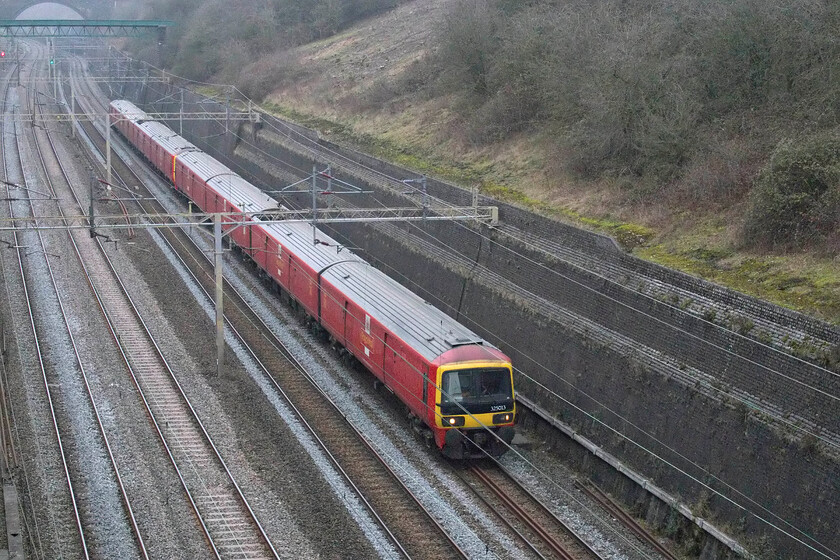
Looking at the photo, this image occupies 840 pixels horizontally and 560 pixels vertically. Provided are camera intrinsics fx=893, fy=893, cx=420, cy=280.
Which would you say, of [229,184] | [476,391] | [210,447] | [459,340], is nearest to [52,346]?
[210,447]

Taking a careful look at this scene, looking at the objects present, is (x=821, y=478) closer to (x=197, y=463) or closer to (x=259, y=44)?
(x=197, y=463)

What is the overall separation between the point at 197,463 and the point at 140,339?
741 cm

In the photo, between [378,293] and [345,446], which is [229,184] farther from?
[345,446]

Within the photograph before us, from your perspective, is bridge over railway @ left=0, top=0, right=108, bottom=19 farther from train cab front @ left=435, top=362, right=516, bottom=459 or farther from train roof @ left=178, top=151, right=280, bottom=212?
train cab front @ left=435, top=362, right=516, bottom=459

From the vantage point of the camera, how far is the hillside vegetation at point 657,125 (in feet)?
56.5

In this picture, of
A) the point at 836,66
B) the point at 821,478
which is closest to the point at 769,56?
the point at 836,66

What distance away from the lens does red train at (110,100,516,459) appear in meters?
16.4

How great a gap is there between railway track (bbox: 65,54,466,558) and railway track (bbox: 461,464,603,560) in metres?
1.19

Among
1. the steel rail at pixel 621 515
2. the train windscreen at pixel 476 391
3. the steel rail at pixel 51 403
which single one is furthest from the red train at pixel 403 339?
the steel rail at pixel 51 403

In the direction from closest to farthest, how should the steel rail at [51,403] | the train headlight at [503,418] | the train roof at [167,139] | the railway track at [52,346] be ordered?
the steel rail at [51,403] < the railway track at [52,346] < the train headlight at [503,418] < the train roof at [167,139]

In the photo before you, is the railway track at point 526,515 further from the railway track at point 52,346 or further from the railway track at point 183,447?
the railway track at point 52,346

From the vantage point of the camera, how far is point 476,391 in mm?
16453

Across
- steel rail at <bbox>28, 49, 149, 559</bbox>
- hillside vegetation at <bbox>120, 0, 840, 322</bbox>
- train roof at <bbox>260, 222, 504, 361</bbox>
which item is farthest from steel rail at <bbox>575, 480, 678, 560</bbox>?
steel rail at <bbox>28, 49, 149, 559</bbox>

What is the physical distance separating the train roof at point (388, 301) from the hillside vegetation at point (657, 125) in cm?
454
